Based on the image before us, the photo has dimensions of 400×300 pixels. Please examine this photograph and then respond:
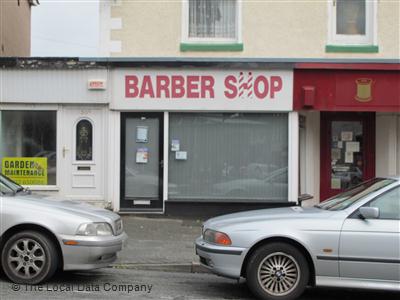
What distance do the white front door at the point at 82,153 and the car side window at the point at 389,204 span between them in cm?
714

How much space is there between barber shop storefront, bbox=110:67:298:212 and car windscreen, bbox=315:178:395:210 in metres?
5.14

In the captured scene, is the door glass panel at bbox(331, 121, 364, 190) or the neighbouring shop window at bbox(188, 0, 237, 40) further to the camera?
the door glass panel at bbox(331, 121, 364, 190)

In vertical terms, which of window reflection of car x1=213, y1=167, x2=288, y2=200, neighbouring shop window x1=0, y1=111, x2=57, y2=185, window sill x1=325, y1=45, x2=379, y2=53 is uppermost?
window sill x1=325, y1=45, x2=379, y2=53

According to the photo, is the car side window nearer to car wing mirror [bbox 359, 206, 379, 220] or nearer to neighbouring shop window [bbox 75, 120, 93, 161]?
car wing mirror [bbox 359, 206, 379, 220]

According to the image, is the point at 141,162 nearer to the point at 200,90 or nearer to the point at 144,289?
the point at 200,90

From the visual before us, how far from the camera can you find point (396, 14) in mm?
12305

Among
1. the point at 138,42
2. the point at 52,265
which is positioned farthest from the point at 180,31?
the point at 52,265

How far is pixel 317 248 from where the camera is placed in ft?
20.6

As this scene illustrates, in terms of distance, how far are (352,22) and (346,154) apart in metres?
2.95

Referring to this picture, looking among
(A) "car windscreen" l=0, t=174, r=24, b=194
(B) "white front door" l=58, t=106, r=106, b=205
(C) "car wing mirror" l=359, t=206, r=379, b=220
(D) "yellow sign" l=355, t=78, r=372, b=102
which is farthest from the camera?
(B) "white front door" l=58, t=106, r=106, b=205

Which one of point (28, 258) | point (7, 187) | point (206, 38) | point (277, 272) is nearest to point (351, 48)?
point (206, 38)

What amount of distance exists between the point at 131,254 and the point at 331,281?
11.7 feet

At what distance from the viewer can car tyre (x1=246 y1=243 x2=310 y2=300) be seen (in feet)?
20.8

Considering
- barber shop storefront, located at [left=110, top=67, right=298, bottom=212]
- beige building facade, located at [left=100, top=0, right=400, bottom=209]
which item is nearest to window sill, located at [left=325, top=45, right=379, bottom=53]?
beige building facade, located at [left=100, top=0, right=400, bottom=209]
